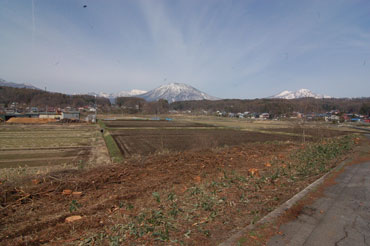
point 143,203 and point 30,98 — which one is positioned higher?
point 30,98

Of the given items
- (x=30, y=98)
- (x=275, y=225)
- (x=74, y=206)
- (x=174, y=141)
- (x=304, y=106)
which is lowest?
(x=174, y=141)

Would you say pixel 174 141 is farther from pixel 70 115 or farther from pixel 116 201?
pixel 70 115

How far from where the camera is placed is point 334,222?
444cm

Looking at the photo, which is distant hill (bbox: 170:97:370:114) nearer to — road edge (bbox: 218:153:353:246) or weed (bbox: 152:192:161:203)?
road edge (bbox: 218:153:353:246)

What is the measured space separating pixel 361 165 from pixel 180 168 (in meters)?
8.75

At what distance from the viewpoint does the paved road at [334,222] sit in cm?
374

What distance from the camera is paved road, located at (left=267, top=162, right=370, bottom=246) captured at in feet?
12.3

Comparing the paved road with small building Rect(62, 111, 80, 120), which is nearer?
the paved road

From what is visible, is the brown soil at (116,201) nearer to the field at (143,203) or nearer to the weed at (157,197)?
the field at (143,203)

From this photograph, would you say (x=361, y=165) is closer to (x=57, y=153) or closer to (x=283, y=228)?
(x=283, y=228)

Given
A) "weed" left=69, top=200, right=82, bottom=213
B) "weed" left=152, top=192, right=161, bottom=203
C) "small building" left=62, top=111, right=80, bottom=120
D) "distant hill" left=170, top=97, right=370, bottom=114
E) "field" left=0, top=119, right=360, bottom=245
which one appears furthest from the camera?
"small building" left=62, top=111, right=80, bottom=120

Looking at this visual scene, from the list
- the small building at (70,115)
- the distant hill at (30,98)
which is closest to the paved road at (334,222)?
the small building at (70,115)

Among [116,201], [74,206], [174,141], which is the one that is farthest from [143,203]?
[174,141]

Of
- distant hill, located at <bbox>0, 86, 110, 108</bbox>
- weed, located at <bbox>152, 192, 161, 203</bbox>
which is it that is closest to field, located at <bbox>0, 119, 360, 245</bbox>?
weed, located at <bbox>152, 192, 161, 203</bbox>
